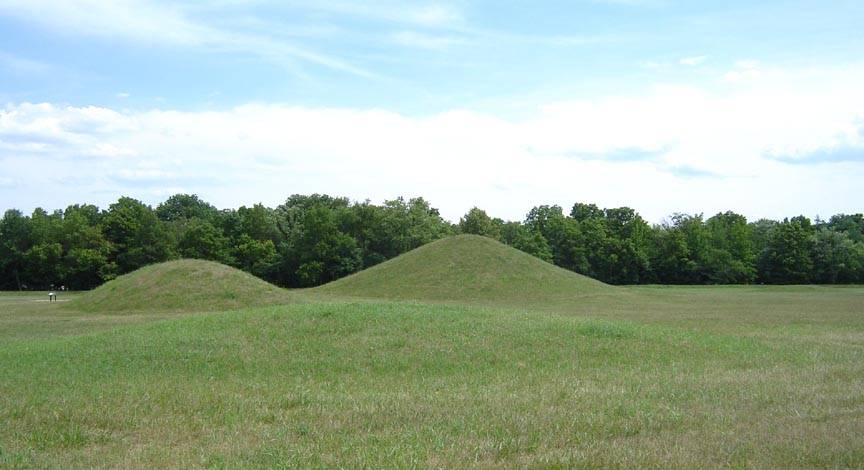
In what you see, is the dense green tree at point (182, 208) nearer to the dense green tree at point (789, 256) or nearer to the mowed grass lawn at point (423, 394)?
the dense green tree at point (789, 256)

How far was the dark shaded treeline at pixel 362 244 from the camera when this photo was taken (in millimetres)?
88625

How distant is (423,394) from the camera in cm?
1391

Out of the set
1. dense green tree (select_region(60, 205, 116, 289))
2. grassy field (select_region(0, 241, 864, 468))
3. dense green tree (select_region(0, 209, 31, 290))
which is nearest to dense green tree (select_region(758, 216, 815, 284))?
grassy field (select_region(0, 241, 864, 468))

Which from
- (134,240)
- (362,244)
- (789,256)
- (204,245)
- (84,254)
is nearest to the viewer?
(84,254)

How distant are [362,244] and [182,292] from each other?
161 feet

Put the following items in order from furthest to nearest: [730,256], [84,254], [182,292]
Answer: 1. [730,256]
2. [84,254]
3. [182,292]

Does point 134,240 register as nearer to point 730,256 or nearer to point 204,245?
point 204,245

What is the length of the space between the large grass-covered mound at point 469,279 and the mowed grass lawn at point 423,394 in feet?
108

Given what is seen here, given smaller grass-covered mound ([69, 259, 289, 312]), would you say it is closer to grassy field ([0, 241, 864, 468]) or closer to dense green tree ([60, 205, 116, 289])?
grassy field ([0, 241, 864, 468])

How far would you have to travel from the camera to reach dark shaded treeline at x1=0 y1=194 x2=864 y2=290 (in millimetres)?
88625

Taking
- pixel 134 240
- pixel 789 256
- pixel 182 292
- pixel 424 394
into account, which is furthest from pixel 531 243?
pixel 424 394

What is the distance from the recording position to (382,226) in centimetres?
9462

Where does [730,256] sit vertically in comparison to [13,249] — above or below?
below

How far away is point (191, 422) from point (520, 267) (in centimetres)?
5725
